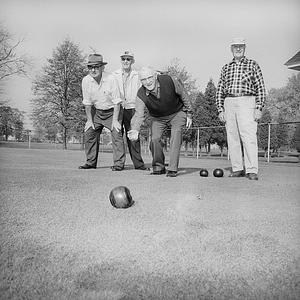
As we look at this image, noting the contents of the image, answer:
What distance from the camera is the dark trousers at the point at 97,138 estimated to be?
6594mm

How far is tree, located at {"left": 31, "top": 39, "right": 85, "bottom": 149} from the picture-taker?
28562 mm

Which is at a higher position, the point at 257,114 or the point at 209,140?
the point at 257,114

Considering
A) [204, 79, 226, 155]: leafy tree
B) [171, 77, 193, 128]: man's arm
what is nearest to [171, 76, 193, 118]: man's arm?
[171, 77, 193, 128]: man's arm

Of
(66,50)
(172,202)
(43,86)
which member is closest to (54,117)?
(43,86)

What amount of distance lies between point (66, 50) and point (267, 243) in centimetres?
2895

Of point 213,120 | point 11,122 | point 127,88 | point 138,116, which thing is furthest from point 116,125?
point 213,120

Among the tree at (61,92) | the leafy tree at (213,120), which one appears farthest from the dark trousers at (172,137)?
the tree at (61,92)

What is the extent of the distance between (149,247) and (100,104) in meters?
4.95

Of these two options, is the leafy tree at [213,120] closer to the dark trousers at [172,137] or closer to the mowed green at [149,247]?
the dark trousers at [172,137]

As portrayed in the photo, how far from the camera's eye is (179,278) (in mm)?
1516

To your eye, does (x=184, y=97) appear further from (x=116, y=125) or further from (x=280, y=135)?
(x=280, y=135)

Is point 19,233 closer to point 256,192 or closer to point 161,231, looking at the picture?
point 161,231

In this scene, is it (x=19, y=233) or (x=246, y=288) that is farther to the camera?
(x=19, y=233)

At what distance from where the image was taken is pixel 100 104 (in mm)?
6617
